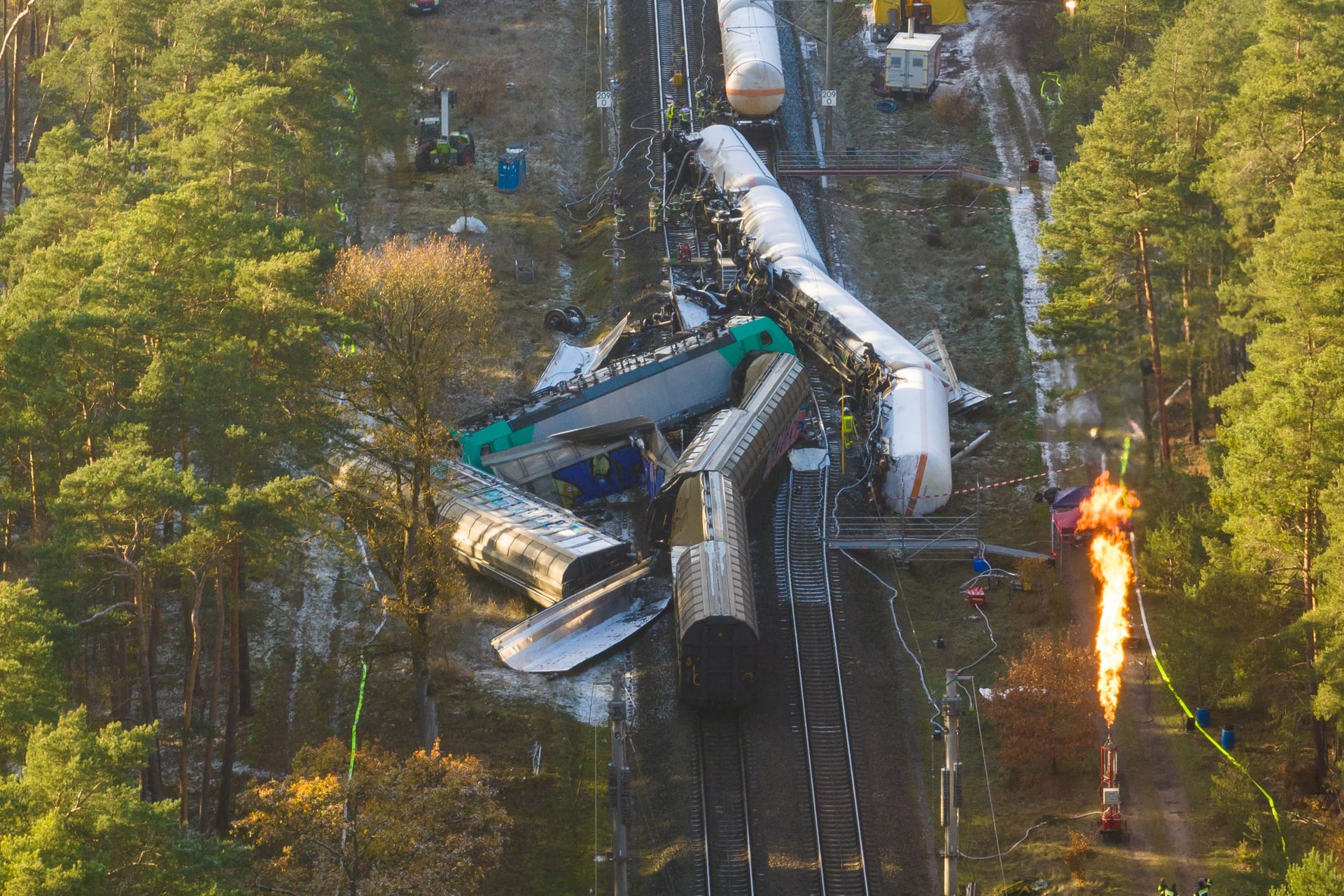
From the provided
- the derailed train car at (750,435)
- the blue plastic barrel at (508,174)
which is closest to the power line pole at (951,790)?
the derailed train car at (750,435)

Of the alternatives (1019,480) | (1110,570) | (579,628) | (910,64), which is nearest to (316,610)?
(579,628)

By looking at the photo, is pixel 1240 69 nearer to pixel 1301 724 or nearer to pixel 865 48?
pixel 1301 724

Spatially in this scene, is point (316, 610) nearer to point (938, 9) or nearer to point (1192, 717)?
point (1192, 717)

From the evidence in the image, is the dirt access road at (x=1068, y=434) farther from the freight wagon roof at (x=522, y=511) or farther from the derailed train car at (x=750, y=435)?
the freight wagon roof at (x=522, y=511)

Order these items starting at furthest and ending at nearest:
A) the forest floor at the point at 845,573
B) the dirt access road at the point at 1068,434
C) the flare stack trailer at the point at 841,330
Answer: the flare stack trailer at the point at 841,330
the forest floor at the point at 845,573
the dirt access road at the point at 1068,434

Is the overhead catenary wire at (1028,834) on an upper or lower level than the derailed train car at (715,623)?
lower

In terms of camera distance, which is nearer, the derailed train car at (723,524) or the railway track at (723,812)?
the railway track at (723,812)

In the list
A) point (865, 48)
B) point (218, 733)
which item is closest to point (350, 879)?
point (218, 733)
